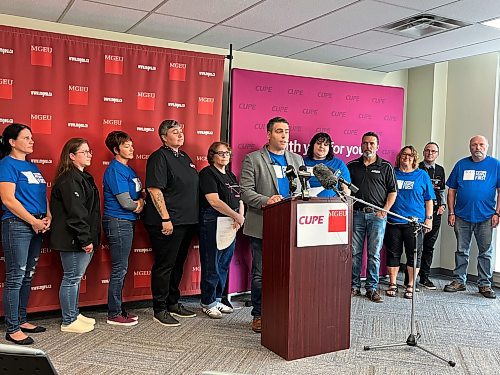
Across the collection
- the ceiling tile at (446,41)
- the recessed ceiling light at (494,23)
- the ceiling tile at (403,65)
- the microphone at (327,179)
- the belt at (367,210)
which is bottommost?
the belt at (367,210)

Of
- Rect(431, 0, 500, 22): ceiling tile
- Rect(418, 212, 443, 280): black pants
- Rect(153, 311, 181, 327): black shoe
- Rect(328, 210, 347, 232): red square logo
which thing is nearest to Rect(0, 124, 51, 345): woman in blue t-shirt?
Rect(153, 311, 181, 327): black shoe

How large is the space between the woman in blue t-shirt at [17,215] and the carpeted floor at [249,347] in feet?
1.18

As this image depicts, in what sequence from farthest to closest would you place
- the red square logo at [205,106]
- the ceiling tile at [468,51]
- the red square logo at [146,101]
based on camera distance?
the ceiling tile at [468,51] < the red square logo at [205,106] < the red square logo at [146,101]

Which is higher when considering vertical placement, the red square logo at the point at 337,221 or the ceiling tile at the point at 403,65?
the ceiling tile at the point at 403,65

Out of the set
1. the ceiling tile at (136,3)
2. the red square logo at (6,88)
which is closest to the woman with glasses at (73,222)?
the red square logo at (6,88)

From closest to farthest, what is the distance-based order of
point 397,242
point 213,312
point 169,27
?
point 213,312
point 169,27
point 397,242

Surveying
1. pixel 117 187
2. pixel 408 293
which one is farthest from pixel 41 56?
pixel 408 293

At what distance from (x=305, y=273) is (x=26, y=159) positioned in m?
2.38

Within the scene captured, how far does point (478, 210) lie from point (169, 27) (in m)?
3.75

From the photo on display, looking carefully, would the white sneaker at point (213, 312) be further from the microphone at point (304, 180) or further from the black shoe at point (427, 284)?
the black shoe at point (427, 284)

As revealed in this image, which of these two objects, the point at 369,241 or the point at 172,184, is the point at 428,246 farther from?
the point at 172,184

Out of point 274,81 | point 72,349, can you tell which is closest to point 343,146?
point 274,81

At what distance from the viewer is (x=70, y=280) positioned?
4.02 m

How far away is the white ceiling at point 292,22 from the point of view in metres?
4.00
